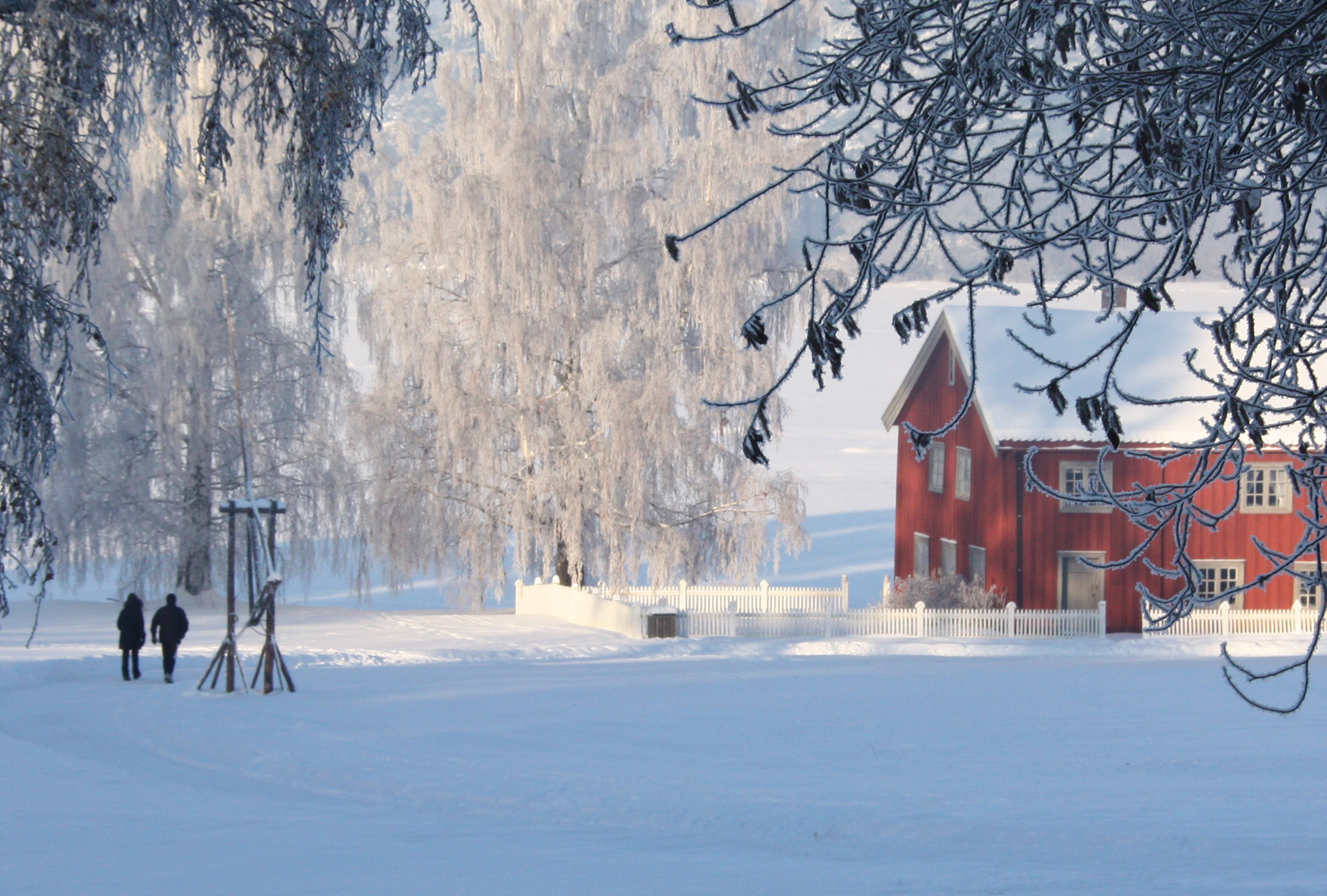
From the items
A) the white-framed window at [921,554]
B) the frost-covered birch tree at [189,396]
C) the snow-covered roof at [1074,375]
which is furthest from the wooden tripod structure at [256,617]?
the white-framed window at [921,554]

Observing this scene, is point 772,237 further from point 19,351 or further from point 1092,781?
point 19,351

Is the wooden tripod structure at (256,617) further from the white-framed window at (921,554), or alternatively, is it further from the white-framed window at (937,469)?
the white-framed window at (921,554)

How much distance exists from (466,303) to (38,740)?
17394mm

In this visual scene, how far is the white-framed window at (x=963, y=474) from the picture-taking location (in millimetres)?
31328

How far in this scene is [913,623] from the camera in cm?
2850

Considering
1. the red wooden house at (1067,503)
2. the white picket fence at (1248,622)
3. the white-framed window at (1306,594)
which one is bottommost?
the white picket fence at (1248,622)

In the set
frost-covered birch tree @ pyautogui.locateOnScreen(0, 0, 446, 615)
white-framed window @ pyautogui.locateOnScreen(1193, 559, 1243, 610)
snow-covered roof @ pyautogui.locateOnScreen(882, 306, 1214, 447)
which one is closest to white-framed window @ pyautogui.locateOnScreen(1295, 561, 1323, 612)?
white-framed window @ pyautogui.locateOnScreen(1193, 559, 1243, 610)

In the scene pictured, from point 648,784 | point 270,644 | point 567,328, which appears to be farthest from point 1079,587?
point 648,784

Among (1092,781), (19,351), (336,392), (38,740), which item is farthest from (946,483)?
(19,351)

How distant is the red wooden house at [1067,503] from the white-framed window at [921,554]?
1.45 m

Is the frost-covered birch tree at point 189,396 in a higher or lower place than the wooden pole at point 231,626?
higher

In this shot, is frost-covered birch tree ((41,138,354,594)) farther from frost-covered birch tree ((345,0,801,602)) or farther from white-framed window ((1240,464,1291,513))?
white-framed window ((1240,464,1291,513))

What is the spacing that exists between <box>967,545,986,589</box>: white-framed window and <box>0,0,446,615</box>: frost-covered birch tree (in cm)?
2361

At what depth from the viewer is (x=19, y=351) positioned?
7.40 metres
